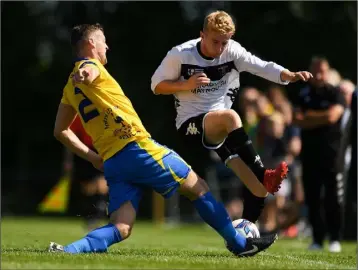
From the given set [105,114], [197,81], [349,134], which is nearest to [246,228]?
[197,81]

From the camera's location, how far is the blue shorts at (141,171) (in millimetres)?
7109

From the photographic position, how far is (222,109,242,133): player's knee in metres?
7.98

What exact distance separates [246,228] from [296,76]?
146 centimetres

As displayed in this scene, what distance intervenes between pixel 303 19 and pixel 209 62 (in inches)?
693

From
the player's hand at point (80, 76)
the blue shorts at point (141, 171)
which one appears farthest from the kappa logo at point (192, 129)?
the player's hand at point (80, 76)

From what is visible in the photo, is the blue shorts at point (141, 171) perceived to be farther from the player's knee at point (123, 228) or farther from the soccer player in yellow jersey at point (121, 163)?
the player's knee at point (123, 228)

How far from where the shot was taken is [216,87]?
838cm

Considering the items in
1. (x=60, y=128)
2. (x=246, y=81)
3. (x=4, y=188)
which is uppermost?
(x=60, y=128)

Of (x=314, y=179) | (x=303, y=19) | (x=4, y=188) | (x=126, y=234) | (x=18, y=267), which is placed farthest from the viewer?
(x=4, y=188)

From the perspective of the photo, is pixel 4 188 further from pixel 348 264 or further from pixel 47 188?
pixel 348 264

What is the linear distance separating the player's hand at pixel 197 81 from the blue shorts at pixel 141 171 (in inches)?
35.0

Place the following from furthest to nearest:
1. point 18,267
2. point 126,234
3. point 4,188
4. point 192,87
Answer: point 4,188 → point 192,87 → point 126,234 → point 18,267

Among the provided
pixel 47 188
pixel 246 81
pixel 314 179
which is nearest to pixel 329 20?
pixel 246 81

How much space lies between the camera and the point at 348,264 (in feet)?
24.9
